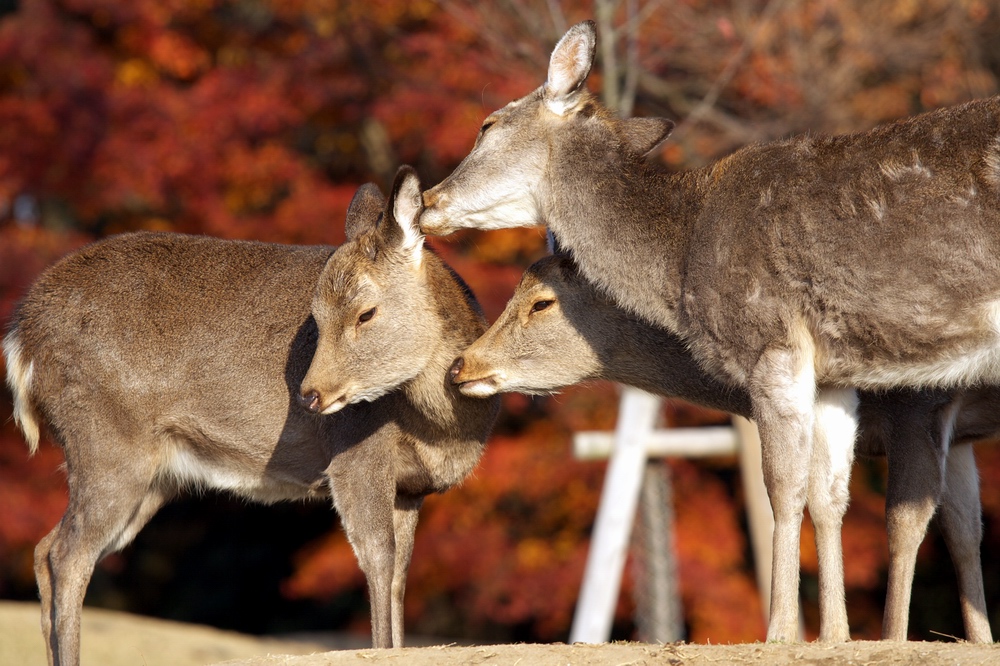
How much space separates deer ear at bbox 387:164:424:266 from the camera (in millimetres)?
6961

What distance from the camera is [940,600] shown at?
51.3 ft

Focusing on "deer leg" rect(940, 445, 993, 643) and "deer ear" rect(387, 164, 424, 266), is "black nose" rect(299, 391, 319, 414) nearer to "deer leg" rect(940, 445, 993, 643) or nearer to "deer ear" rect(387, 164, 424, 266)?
"deer ear" rect(387, 164, 424, 266)

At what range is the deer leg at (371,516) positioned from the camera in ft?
22.2

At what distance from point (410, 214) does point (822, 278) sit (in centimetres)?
225

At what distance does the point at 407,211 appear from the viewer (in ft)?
23.3

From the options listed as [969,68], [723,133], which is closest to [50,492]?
[723,133]

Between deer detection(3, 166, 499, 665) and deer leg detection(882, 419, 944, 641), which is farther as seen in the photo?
deer detection(3, 166, 499, 665)

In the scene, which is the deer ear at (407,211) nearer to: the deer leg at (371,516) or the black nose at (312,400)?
the black nose at (312,400)

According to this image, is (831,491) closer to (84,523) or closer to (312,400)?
(312,400)

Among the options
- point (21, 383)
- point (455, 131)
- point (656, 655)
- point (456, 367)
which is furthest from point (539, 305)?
point (455, 131)

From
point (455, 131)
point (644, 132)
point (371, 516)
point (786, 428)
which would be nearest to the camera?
point (786, 428)

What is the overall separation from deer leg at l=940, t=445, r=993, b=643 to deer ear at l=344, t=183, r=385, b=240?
347cm

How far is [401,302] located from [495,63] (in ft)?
19.9

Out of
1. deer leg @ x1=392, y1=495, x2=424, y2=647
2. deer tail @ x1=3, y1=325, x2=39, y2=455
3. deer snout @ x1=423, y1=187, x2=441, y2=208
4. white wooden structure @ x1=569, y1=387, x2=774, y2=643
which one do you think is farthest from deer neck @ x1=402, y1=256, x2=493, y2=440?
white wooden structure @ x1=569, y1=387, x2=774, y2=643
